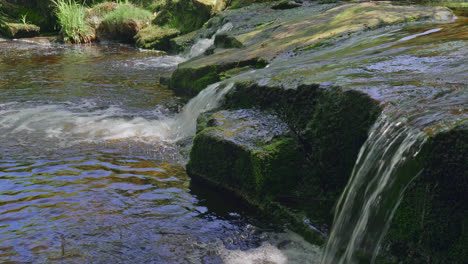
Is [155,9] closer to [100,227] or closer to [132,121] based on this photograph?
[132,121]

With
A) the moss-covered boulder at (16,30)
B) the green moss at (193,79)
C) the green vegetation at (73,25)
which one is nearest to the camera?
the green moss at (193,79)

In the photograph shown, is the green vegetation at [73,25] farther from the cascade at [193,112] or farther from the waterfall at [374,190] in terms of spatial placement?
the waterfall at [374,190]

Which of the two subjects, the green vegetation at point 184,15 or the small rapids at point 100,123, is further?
the green vegetation at point 184,15

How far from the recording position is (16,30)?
53.8 feet

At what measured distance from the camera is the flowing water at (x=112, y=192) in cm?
284

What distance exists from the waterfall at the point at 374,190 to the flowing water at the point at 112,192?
1.03 feet

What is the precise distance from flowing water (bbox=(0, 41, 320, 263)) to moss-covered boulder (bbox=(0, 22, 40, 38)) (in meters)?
10.6

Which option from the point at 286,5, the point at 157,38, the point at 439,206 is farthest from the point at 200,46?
the point at 439,206

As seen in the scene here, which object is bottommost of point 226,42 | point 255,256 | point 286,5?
point 255,256

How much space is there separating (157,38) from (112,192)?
1060cm

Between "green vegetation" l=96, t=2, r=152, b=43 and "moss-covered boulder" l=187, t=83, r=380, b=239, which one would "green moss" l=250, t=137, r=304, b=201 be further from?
"green vegetation" l=96, t=2, r=152, b=43

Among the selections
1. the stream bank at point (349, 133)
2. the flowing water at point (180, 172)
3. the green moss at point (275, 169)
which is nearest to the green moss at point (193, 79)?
the flowing water at point (180, 172)

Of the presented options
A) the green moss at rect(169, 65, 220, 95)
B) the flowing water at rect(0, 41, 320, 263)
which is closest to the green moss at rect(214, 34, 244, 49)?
the green moss at rect(169, 65, 220, 95)

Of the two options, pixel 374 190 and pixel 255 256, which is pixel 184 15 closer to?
pixel 255 256
